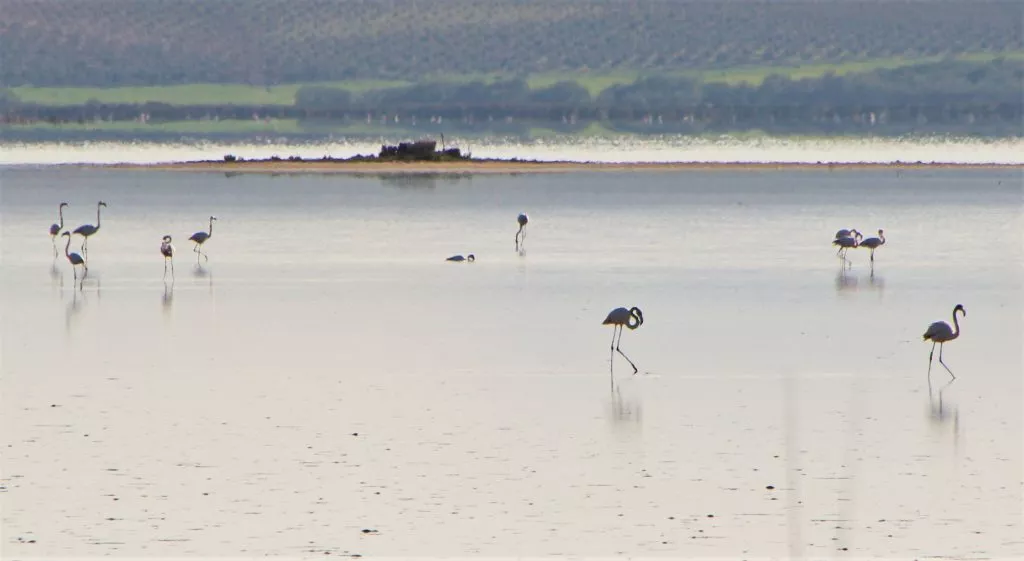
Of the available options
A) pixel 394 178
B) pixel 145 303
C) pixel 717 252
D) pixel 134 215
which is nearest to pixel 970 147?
pixel 394 178

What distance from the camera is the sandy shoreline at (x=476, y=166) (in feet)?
212

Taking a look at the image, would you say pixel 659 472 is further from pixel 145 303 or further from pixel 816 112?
pixel 816 112

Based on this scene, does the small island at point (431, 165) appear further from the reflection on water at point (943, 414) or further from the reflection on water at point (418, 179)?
the reflection on water at point (943, 414)

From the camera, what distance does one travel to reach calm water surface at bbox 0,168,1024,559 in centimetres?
947

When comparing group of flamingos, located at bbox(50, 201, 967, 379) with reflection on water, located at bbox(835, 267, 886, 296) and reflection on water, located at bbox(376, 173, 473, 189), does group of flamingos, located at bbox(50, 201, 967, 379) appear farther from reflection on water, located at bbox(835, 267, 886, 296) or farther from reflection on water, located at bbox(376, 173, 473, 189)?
reflection on water, located at bbox(376, 173, 473, 189)

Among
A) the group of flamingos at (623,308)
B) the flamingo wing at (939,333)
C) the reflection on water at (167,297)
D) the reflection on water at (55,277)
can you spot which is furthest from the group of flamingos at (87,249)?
the flamingo wing at (939,333)

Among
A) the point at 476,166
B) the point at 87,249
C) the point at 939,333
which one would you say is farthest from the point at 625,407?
the point at 476,166

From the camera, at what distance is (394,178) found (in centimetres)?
6147

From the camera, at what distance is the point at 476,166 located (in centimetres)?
6481

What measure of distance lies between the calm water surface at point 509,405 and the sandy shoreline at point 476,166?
35.2 m

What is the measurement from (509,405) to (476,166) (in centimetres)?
5187

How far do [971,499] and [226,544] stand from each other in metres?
3.91

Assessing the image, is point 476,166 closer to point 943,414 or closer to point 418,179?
point 418,179

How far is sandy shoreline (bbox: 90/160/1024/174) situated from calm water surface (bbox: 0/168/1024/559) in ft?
116
